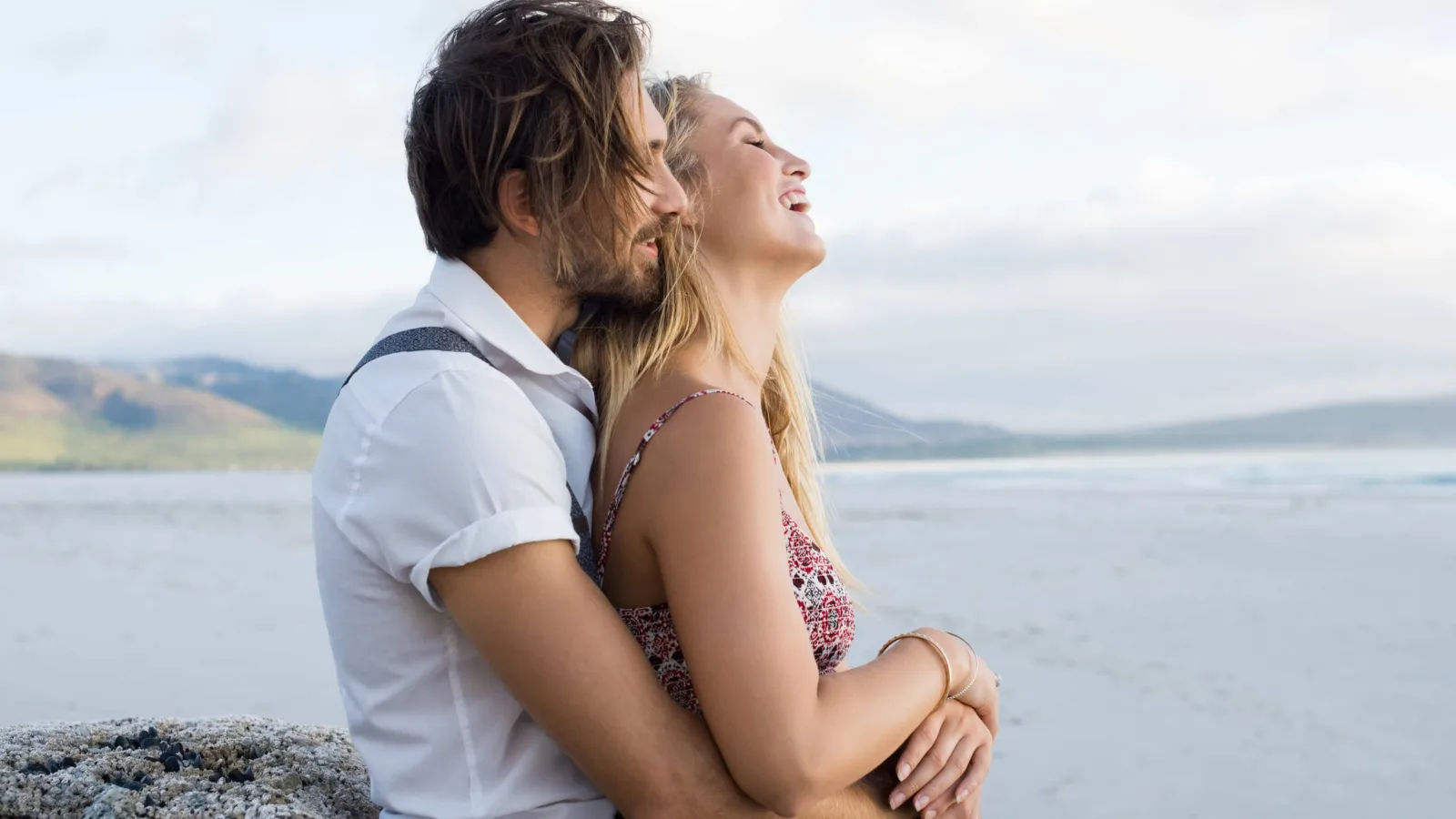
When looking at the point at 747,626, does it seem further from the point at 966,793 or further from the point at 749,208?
the point at 749,208

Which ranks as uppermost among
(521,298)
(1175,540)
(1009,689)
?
(521,298)

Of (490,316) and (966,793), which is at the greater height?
(490,316)

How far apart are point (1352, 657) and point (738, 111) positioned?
6.99 metres

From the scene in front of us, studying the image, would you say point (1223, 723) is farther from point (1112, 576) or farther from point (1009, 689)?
point (1112, 576)

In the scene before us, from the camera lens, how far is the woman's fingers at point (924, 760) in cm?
206

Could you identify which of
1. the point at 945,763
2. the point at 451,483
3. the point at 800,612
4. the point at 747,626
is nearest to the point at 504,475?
the point at 451,483

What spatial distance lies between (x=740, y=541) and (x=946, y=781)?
664mm

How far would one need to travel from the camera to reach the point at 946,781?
2.10 meters

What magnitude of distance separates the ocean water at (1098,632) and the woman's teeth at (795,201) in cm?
234

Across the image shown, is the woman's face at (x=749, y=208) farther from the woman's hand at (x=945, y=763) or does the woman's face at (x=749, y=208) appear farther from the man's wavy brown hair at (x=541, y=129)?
the woman's hand at (x=945, y=763)

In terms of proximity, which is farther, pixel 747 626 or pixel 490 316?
pixel 490 316

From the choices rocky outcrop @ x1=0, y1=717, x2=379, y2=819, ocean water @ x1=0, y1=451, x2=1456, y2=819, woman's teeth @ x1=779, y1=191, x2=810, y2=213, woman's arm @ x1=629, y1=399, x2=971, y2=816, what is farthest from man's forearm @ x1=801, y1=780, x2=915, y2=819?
ocean water @ x1=0, y1=451, x2=1456, y2=819

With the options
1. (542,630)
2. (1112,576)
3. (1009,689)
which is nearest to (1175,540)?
(1112,576)

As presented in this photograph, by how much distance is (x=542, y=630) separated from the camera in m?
1.65
